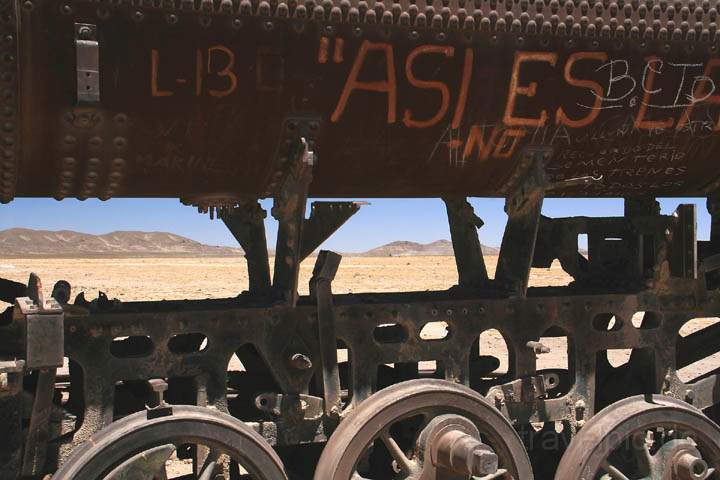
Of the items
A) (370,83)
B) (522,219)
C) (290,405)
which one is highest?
(370,83)

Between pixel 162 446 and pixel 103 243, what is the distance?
113778 mm

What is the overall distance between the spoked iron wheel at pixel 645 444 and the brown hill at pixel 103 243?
98123 mm

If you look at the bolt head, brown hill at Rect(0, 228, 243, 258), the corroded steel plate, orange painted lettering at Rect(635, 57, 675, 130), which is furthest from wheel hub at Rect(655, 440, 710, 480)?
brown hill at Rect(0, 228, 243, 258)

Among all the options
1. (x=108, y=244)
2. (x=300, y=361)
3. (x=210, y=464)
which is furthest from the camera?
(x=108, y=244)

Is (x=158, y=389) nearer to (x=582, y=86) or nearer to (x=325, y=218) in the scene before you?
(x=325, y=218)

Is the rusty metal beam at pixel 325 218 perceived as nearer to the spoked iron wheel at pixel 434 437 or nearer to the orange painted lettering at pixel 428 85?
the orange painted lettering at pixel 428 85

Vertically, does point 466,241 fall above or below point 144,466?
above

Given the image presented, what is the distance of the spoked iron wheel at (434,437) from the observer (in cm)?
388

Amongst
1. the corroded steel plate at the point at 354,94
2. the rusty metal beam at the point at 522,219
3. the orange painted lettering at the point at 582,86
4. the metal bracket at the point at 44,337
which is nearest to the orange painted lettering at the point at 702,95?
the corroded steel plate at the point at 354,94

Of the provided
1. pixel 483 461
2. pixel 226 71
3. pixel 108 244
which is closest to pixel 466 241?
pixel 483 461

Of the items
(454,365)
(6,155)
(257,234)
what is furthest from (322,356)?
(6,155)

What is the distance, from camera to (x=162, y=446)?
3.61 metres

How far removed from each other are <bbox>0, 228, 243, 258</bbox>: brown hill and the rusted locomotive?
97.9 metres

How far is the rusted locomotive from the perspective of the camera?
349 centimetres
